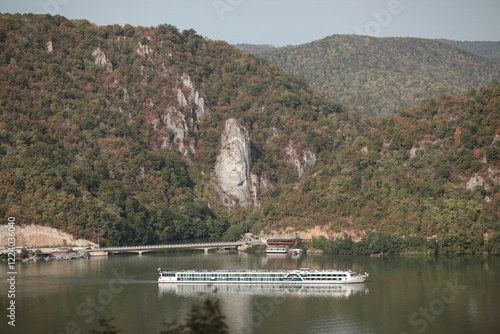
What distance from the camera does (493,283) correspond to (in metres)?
96.8

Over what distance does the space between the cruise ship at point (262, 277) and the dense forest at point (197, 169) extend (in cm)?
3333

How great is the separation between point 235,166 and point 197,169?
12447 mm

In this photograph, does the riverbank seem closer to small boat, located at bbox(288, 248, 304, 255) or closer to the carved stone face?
small boat, located at bbox(288, 248, 304, 255)

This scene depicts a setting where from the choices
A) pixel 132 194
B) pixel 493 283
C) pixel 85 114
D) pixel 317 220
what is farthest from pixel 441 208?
pixel 85 114

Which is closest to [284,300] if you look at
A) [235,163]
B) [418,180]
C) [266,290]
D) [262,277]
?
[266,290]

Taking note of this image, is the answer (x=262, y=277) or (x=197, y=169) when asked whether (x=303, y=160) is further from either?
(x=262, y=277)

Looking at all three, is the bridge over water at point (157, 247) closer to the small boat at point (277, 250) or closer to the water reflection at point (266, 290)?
the small boat at point (277, 250)

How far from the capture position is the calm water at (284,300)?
76688 millimetres

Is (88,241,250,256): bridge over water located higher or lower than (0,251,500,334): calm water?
higher

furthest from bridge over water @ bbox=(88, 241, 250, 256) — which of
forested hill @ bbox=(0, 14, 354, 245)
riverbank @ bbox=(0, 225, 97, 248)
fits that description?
forested hill @ bbox=(0, 14, 354, 245)

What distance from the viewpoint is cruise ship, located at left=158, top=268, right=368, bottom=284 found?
100125 millimetres

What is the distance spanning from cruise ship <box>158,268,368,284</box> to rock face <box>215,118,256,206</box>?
80258mm

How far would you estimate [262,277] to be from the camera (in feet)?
332

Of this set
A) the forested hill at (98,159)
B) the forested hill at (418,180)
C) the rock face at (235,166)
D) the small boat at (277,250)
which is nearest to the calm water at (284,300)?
the forested hill at (418,180)
